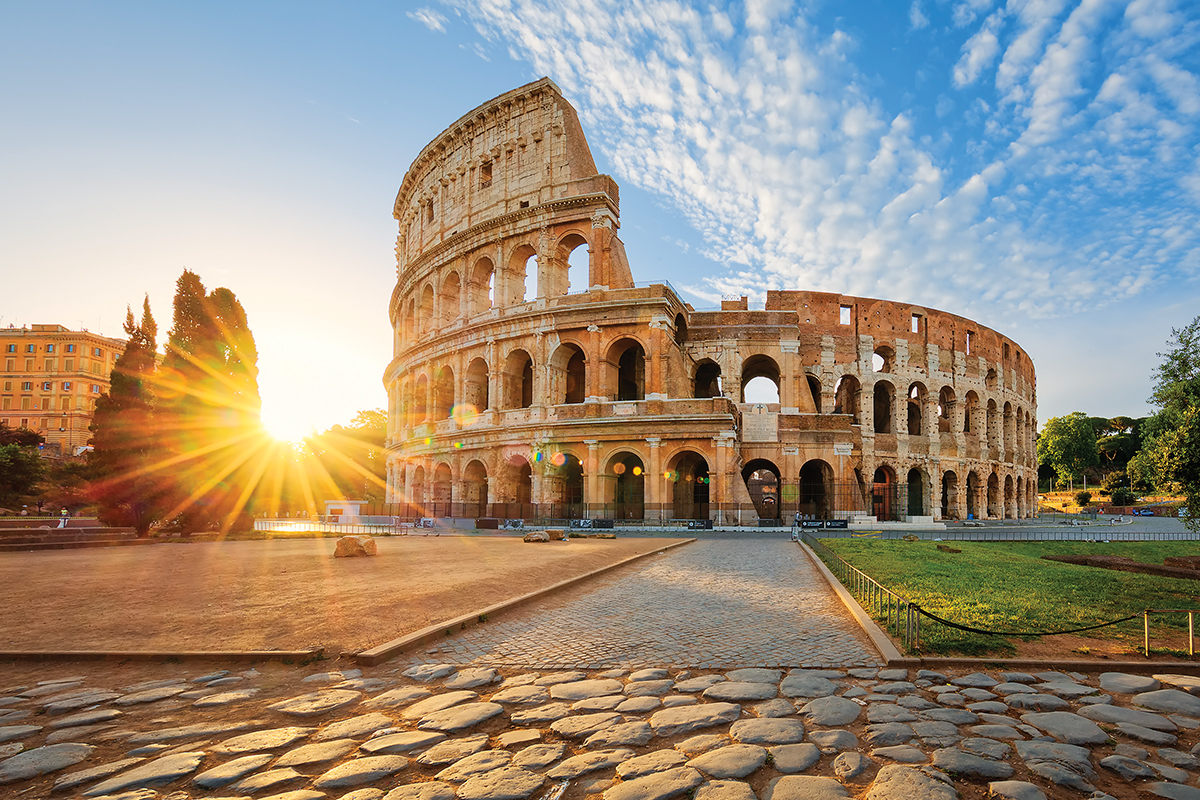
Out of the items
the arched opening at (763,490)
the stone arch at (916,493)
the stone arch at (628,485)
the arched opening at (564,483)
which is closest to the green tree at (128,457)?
the arched opening at (564,483)

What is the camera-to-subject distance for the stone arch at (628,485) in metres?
29.6

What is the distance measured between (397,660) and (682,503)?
26.0 m

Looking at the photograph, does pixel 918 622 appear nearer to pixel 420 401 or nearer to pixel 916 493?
pixel 420 401

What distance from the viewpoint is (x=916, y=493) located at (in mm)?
40812

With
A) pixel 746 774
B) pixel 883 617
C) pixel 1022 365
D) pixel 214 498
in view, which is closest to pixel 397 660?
pixel 746 774

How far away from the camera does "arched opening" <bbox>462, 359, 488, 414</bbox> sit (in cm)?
3381

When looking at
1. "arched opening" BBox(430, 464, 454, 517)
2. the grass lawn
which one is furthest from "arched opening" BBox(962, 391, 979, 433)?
"arched opening" BBox(430, 464, 454, 517)

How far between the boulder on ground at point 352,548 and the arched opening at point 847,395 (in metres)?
30.5

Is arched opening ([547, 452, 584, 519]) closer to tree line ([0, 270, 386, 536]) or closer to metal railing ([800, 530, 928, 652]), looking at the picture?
tree line ([0, 270, 386, 536])

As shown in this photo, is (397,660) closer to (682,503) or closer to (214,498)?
(214,498)

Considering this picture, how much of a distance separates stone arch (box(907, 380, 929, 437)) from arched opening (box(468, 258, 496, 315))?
28629mm

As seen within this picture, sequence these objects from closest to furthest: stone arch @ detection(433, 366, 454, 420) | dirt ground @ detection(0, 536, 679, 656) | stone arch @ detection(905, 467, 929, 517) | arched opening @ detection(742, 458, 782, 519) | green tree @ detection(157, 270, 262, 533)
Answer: dirt ground @ detection(0, 536, 679, 656) < green tree @ detection(157, 270, 262, 533) < stone arch @ detection(433, 366, 454, 420) < stone arch @ detection(905, 467, 929, 517) < arched opening @ detection(742, 458, 782, 519)

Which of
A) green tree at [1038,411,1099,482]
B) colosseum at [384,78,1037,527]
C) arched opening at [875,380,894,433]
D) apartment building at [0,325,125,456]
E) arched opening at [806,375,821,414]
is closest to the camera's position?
colosseum at [384,78,1037,527]

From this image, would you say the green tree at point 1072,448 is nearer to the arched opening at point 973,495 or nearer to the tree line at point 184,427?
the arched opening at point 973,495
